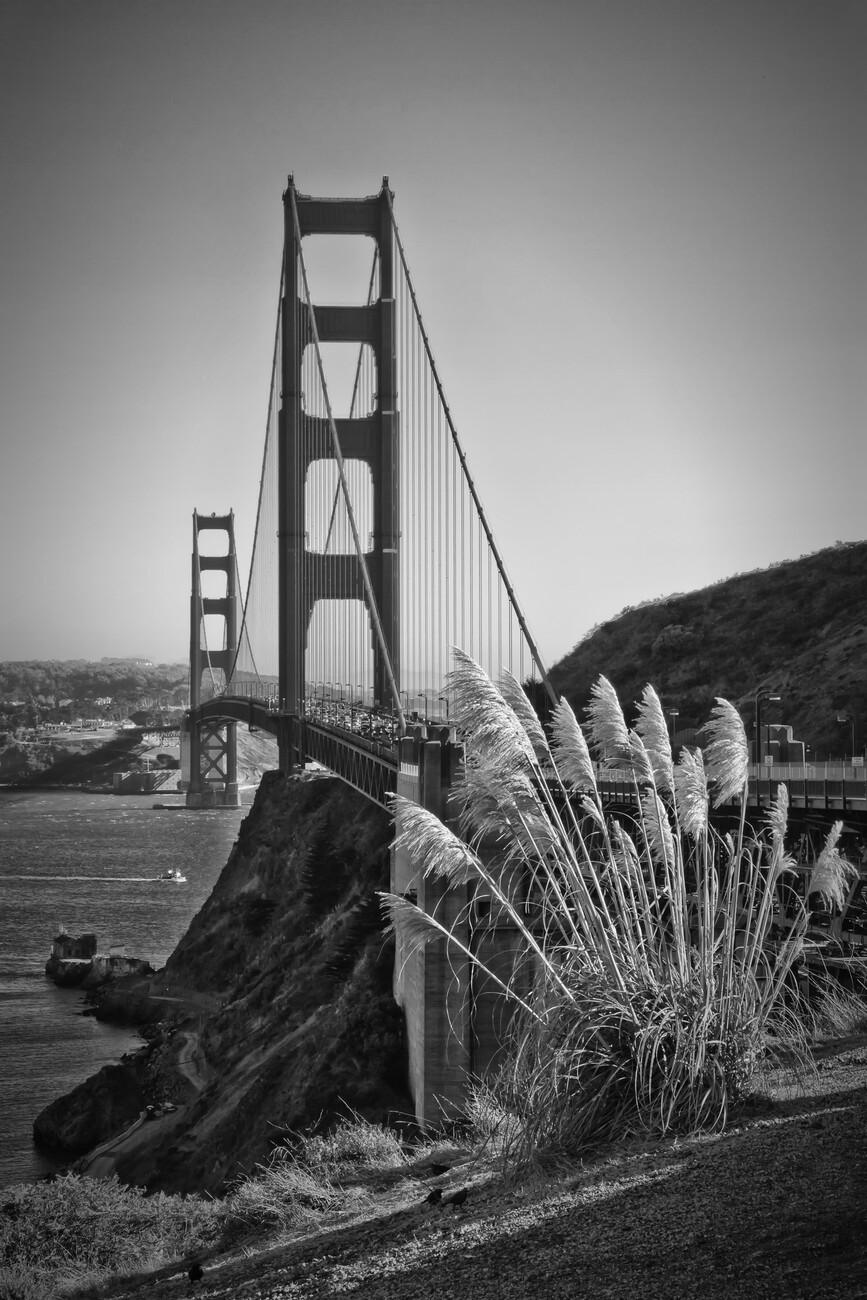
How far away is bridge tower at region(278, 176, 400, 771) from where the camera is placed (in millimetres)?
41969

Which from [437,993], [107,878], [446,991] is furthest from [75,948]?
[446,991]

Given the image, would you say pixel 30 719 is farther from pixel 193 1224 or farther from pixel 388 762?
pixel 193 1224

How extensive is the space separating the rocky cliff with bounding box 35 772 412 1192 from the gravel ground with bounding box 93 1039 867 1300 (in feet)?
16.7

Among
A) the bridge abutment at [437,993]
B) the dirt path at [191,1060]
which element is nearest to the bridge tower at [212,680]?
the dirt path at [191,1060]

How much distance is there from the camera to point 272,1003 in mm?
28250

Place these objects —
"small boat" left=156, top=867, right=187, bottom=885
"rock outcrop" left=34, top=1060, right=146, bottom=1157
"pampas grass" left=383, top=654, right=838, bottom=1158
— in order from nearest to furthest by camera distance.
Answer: "pampas grass" left=383, top=654, right=838, bottom=1158, "rock outcrop" left=34, top=1060, right=146, bottom=1157, "small boat" left=156, top=867, right=187, bottom=885

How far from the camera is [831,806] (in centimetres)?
1725

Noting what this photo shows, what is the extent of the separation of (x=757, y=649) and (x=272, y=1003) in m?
30.6

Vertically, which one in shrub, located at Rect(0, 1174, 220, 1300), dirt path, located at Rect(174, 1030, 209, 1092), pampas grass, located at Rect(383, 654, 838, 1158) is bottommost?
dirt path, located at Rect(174, 1030, 209, 1092)

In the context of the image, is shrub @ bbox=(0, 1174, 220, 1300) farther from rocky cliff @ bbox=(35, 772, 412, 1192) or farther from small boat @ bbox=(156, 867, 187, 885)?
small boat @ bbox=(156, 867, 187, 885)

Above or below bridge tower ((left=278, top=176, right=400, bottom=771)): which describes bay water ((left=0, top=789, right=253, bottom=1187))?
below

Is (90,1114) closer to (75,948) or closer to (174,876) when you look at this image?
(75,948)

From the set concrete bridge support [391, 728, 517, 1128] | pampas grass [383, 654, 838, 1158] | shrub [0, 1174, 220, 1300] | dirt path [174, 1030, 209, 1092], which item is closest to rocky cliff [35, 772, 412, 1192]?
dirt path [174, 1030, 209, 1092]

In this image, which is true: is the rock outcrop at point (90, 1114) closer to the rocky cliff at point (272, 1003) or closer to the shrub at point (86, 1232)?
the rocky cliff at point (272, 1003)
